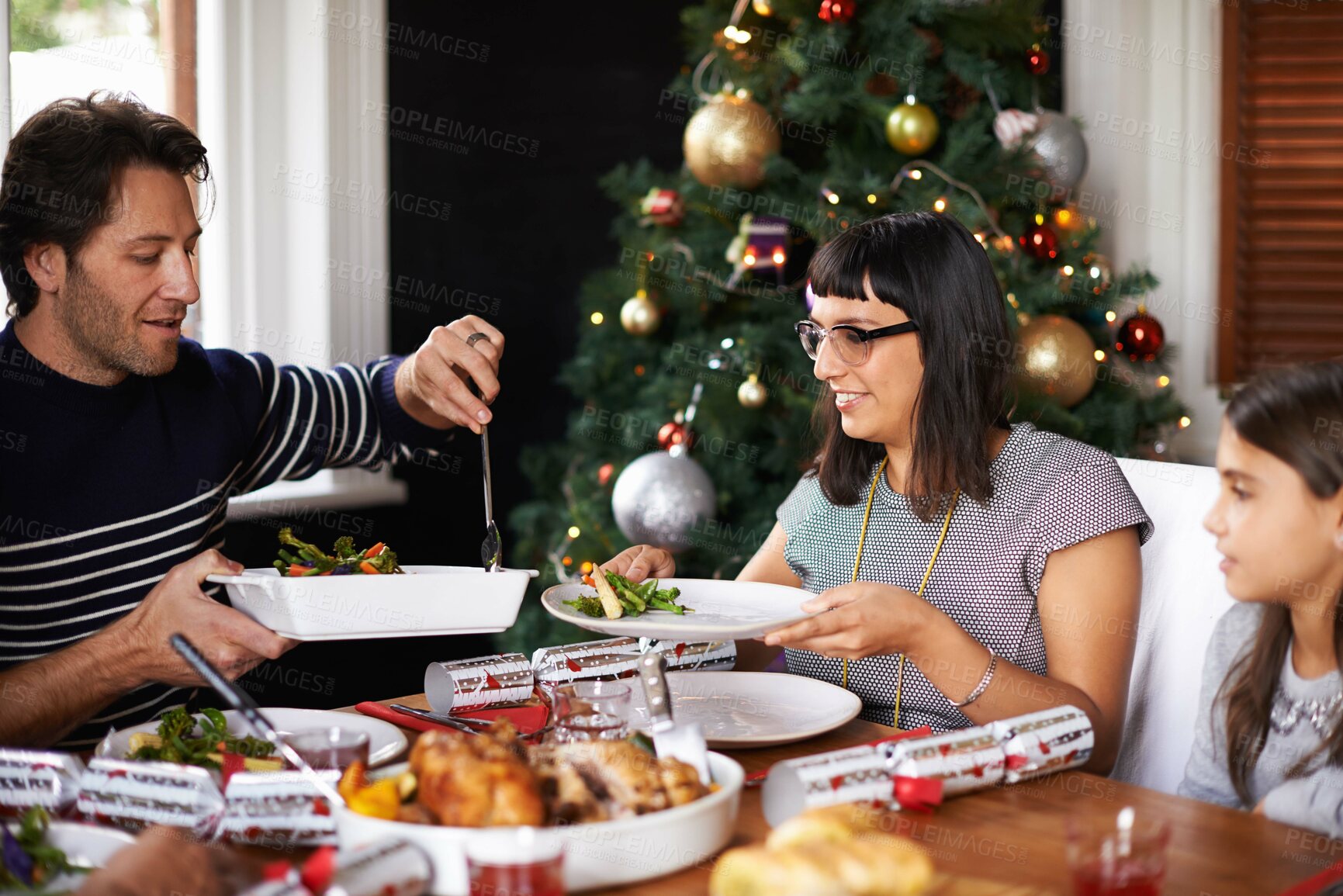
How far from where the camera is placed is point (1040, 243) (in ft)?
9.93

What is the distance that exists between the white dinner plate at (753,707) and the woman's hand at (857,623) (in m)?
0.10

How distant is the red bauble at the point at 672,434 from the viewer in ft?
→ 10.7

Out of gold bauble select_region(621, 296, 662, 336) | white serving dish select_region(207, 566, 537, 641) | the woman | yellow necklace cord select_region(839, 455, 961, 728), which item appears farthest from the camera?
gold bauble select_region(621, 296, 662, 336)

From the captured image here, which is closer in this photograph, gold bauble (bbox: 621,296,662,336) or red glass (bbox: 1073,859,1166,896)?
red glass (bbox: 1073,859,1166,896)

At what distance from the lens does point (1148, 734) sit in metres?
1.76

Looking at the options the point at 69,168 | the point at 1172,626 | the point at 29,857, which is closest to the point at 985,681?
the point at 1172,626

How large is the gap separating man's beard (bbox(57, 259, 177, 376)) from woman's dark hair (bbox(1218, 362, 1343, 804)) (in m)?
1.57

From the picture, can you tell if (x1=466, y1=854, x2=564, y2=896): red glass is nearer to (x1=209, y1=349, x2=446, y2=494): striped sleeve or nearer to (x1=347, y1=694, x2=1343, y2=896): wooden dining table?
→ (x1=347, y1=694, x2=1343, y2=896): wooden dining table

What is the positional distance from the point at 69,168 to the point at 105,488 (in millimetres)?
503

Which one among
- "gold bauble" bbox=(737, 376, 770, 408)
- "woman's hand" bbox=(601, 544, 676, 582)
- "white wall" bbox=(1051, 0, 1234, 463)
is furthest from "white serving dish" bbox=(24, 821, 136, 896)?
"white wall" bbox=(1051, 0, 1234, 463)

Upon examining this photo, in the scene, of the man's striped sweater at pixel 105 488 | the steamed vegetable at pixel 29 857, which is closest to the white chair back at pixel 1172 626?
the steamed vegetable at pixel 29 857

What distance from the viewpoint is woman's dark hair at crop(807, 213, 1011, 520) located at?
6.05 feet

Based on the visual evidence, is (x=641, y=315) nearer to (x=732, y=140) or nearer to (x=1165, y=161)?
(x=732, y=140)

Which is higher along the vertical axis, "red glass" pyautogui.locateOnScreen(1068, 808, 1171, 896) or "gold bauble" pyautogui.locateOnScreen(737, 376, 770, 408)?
"gold bauble" pyautogui.locateOnScreen(737, 376, 770, 408)
